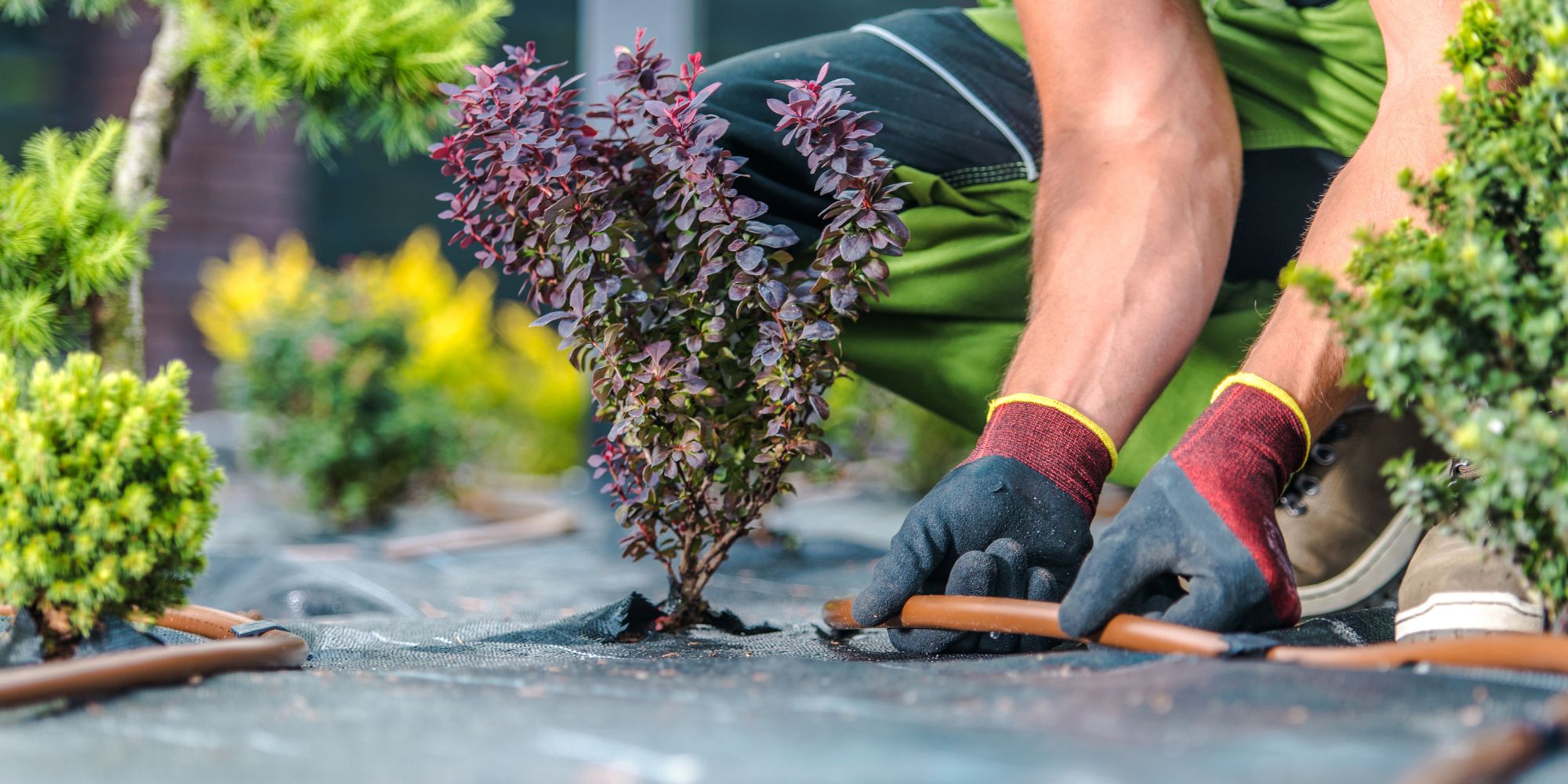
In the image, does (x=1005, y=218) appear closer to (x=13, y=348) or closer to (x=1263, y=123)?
(x=1263, y=123)

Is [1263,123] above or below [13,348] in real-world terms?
above

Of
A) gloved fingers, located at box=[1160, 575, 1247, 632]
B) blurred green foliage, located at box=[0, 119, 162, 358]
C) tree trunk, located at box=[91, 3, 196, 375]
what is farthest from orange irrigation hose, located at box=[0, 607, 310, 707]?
gloved fingers, located at box=[1160, 575, 1247, 632]

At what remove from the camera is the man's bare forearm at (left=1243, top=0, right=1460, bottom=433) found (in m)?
1.43

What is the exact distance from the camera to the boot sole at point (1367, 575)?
6.81 ft

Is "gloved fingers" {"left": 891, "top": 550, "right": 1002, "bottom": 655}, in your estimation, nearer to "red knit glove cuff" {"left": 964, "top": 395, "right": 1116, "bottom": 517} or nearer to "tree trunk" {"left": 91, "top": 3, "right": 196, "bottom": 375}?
"red knit glove cuff" {"left": 964, "top": 395, "right": 1116, "bottom": 517}

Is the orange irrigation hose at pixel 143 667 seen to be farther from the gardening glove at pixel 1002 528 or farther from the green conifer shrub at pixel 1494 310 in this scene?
the green conifer shrub at pixel 1494 310

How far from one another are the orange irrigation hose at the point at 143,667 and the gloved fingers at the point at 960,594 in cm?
67

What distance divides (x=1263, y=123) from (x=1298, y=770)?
154 centimetres

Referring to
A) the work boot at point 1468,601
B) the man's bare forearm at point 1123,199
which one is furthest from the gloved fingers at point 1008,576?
the work boot at point 1468,601

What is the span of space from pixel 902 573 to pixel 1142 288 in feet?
1.92

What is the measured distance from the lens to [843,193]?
1.55 m

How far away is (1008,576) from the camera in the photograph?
147 cm

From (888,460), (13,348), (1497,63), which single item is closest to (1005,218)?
(1497,63)

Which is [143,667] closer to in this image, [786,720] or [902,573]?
[786,720]
